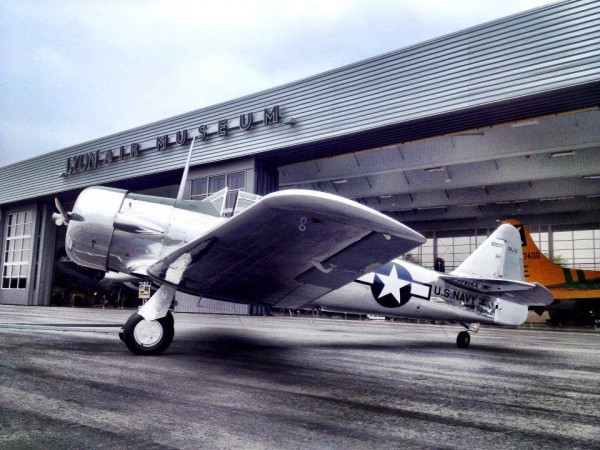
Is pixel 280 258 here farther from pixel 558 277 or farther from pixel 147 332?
pixel 558 277

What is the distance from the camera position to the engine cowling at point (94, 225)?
595cm

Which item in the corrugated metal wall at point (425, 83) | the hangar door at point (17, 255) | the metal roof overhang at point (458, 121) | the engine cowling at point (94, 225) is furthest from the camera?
the hangar door at point (17, 255)

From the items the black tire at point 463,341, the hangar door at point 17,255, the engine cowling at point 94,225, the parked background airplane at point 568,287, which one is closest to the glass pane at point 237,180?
the black tire at point 463,341

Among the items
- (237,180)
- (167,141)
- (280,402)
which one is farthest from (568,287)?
(280,402)

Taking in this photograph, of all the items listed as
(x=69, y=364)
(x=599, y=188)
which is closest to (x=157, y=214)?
(x=69, y=364)

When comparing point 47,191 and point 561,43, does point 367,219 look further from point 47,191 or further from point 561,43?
point 47,191

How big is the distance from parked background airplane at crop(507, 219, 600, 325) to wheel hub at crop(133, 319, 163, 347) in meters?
21.2

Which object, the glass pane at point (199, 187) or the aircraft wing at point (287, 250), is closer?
the aircraft wing at point (287, 250)

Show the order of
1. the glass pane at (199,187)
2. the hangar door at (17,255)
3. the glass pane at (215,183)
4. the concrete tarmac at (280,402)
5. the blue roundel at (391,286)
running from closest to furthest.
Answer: the concrete tarmac at (280,402) → the blue roundel at (391,286) → the glass pane at (215,183) → the glass pane at (199,187) → the hangar door at (17,255)

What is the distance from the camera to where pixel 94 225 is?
5941 millimetres

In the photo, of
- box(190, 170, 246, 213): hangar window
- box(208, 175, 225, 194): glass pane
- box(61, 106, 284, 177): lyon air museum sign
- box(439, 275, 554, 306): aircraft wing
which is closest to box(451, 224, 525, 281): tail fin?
box(439, 275, 554, 306): aircraft wing

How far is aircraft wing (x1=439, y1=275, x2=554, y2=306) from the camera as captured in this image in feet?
25.2

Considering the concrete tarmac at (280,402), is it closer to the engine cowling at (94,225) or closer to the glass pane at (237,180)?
the engine cowling at (94,225)

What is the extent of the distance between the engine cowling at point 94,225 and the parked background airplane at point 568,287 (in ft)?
69.0
